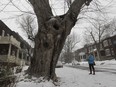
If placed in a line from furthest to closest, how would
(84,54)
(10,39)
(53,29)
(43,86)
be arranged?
(84,54), (10,39), (53,29), (43,86)

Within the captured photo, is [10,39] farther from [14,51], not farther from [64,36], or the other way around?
[64,36]

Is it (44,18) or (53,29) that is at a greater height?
(44,18)

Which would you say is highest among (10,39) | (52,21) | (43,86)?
(10,39)

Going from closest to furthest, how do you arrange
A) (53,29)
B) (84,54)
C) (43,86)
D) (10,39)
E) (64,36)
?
(43,86)
(53,29)
(64,36)
(10,39)
(84,54)

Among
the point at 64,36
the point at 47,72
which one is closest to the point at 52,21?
the point at 64,36

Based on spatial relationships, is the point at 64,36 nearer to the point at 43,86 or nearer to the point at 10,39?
the point at 43,86

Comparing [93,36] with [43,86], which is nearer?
[43,86]

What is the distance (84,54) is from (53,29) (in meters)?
72.4

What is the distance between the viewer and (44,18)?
715cm

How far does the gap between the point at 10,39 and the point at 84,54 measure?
5847 cm

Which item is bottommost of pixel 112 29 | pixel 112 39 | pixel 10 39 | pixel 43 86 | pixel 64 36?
pixel 43 86

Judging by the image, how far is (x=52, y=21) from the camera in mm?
6574

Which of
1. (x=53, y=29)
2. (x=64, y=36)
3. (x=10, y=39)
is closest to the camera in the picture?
(x=53, y=29)

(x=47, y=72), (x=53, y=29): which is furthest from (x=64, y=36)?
(x=47, y=72)
